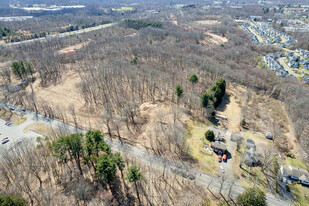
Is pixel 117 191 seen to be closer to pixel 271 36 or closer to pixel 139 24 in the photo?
pixel 139 24

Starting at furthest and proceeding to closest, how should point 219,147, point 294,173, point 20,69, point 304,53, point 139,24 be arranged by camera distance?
point 139,24, point 304,53, point 20,69, point 219,147, point 294,173

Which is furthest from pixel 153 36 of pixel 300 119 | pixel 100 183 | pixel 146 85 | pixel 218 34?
pixel 100 183

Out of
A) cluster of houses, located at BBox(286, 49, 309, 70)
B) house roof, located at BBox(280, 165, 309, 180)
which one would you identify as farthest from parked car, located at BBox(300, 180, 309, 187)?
cluster of houses, located at BBox(286, 49, 309, 70)

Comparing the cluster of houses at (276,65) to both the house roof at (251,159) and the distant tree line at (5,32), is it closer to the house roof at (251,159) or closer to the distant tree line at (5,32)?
the house roof at (251,159)

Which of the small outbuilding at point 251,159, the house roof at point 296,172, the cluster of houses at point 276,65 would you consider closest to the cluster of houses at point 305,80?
the cluster of houses at point 276,65

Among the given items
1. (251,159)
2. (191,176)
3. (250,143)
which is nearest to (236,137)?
(250,143)

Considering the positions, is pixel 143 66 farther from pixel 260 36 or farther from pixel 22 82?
pixel 260 36
